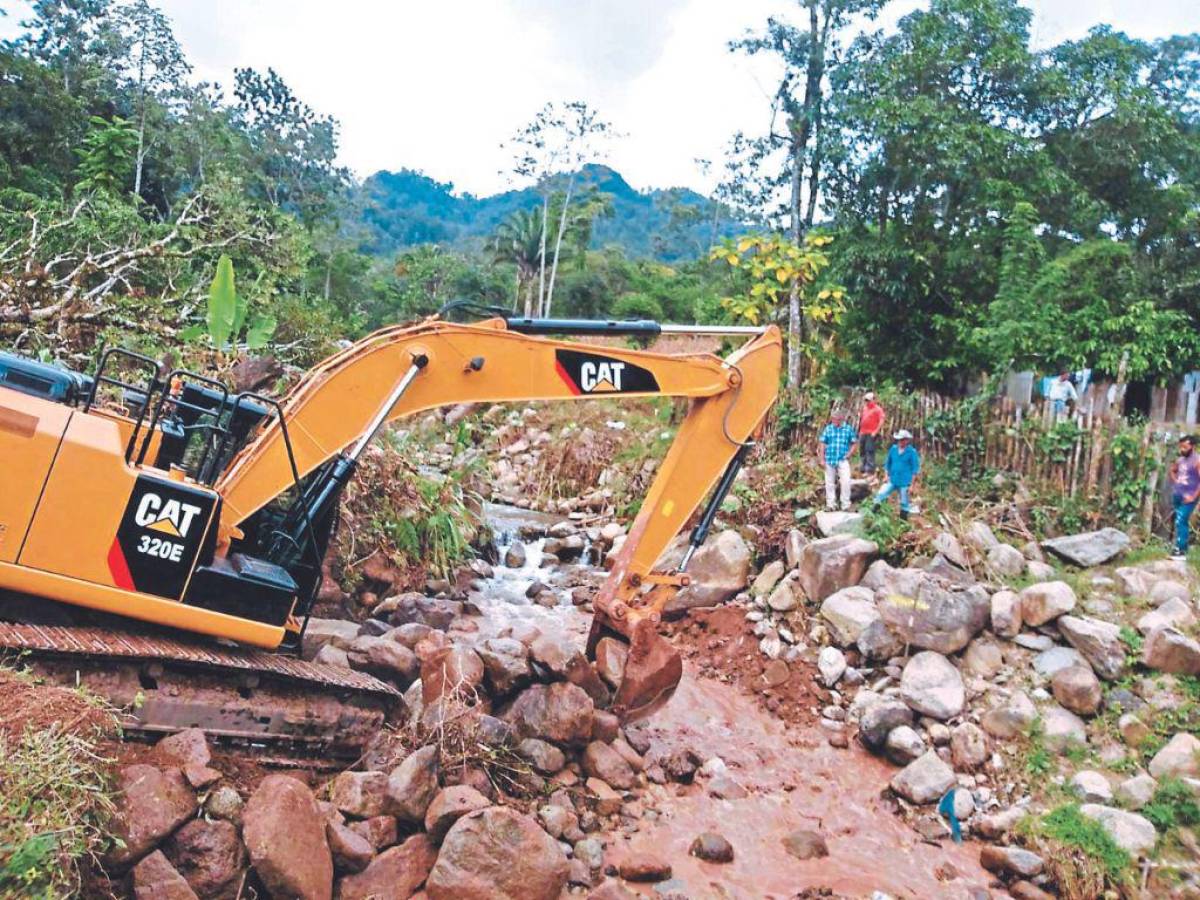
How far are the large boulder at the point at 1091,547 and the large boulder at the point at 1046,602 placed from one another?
4.10 ft

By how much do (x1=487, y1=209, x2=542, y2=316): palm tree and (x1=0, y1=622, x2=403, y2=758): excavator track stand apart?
3132 centimetres

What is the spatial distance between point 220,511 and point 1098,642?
677cm

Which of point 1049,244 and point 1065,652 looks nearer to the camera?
point 1065,652

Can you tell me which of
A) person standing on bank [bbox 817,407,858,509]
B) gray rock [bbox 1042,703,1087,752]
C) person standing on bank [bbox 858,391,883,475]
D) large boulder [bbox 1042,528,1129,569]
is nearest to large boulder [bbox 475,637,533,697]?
gray rock [bbox 1042,703,1087,752]

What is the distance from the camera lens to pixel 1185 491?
8492 mm

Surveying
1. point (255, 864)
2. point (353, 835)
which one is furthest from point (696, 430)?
point (255, 864)

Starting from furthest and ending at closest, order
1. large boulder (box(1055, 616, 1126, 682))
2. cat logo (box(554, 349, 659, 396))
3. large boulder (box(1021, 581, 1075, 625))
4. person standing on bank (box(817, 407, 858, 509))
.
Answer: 1. person standing on bank (box(817, 407, 858, 509))
2. large boulder (box(1021, 581, 1075, 625))
3. large boulder (box(1055, 616, 1126, 682))
4. cat logo (box(554, 349, 659, 396))

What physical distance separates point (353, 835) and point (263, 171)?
36122mm

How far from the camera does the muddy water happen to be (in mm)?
4992

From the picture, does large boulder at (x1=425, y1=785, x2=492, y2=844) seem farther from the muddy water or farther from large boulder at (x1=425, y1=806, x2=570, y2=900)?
the muddy water

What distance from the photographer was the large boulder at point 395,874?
12.7 ft

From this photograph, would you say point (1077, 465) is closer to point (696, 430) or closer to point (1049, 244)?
point (696, 430)

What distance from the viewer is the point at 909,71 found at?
15.0m

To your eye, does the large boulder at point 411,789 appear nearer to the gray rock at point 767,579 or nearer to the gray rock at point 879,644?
the gray rock at point 879,644
